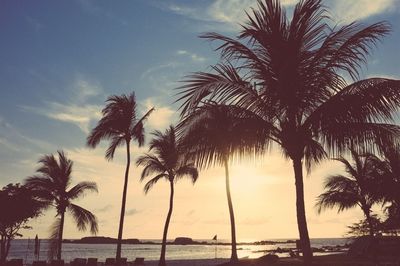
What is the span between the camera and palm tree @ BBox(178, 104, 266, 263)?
8180 mm

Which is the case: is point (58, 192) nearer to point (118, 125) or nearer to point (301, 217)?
point (118, 125)

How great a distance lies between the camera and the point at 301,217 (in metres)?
7.53

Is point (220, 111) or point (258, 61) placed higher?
point (258, 61)

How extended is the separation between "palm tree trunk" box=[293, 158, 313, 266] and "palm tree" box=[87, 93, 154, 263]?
2032cm

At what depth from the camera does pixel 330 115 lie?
7.77 m

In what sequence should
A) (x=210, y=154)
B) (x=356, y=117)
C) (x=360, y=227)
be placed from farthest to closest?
(x=360, y=227), (x=210, y=154), (x=356, y=117)

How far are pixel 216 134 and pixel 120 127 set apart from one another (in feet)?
65.5

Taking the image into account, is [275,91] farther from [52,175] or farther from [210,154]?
[52,175]

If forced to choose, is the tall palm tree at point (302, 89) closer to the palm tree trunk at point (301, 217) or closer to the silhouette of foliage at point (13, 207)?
the palm tree trunk at point (301, 217)

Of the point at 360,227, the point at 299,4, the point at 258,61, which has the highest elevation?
the point at 299,4

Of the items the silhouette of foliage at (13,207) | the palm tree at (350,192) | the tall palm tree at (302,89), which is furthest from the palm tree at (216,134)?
the silhouette of foliage at (13,207)

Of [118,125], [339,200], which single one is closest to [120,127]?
[118,125]

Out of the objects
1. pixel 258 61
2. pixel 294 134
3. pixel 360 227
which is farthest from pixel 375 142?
pixel 360 227

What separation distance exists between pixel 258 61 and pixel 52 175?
2471 centimetres
